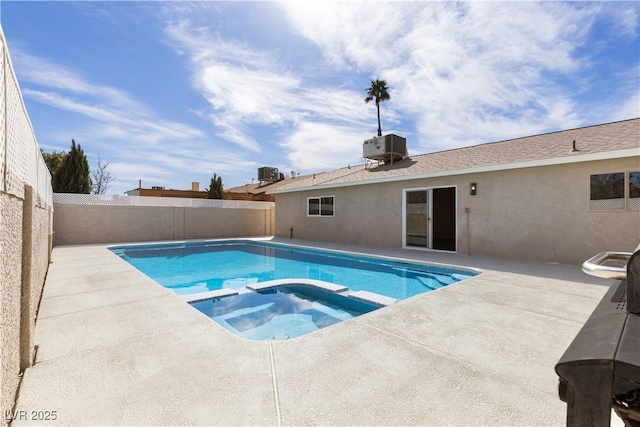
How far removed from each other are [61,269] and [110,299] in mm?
→ 3691

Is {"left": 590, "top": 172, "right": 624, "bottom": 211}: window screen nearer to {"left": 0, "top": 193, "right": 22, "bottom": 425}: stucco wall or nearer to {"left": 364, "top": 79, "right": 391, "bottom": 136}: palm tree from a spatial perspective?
{"left": 0, "top": 193, "right": 22, "bottom": 425}: stucco wall

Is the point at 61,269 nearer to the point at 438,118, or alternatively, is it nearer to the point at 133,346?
the point at 133,346

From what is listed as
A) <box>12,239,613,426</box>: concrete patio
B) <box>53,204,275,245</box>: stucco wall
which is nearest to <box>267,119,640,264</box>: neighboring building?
<box>12,239,613,426</box>: concrete patio

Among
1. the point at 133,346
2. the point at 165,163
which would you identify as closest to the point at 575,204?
the point at 133,346

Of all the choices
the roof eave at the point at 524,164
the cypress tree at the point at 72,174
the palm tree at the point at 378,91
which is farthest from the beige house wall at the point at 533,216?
the cypress tree at the point at 72,174

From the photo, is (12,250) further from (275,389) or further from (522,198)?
(522,198)

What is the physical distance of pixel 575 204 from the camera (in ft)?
24.8

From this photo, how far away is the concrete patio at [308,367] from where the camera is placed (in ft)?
6.35

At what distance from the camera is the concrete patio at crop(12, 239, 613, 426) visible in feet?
6.35

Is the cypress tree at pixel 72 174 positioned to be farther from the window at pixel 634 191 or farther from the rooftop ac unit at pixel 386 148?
the window at pixel 634 191

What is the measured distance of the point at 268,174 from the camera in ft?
99.8

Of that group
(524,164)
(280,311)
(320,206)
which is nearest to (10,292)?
(280,311)

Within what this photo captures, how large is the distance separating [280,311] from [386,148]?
11.2 meters

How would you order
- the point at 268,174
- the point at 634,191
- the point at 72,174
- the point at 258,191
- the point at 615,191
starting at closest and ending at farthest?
the point at 634,191 → the point at 615,191 → the point at 72,174 → the point at 258,191 → the point at 268,174
